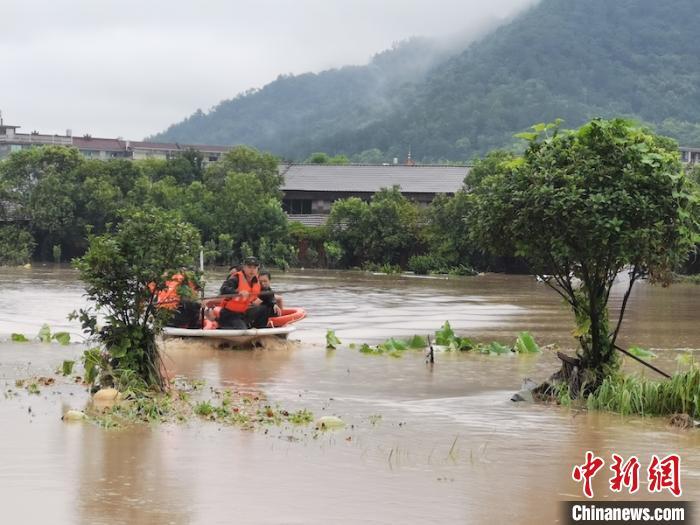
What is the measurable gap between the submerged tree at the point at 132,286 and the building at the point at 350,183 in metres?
48.5

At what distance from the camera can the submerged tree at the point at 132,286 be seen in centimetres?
1289

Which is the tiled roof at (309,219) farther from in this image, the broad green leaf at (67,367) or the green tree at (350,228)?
the broad green leaf at (67,367)

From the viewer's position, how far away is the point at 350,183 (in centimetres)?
6600

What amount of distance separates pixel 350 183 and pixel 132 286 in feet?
A: 174

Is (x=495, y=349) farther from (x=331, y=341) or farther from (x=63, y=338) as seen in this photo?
(x=63, y=338)

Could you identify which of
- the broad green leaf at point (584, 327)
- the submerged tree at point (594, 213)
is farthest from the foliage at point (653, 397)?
the broad green leaf at point (584, 327)

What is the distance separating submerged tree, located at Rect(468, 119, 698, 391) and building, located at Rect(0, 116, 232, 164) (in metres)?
79.2

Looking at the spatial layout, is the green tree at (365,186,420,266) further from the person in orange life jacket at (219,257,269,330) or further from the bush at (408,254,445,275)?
the person in orange life jacket at (219,257,269,330)

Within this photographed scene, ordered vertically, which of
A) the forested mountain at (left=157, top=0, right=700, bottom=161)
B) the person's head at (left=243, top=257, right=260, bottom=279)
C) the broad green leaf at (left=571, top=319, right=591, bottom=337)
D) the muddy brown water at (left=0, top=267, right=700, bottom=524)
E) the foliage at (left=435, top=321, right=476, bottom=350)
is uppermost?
the forested mountain at (left=157, top=0, right=700, bottom=161)

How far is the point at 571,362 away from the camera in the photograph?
43.8 feet

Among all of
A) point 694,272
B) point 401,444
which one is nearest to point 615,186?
point 401,444

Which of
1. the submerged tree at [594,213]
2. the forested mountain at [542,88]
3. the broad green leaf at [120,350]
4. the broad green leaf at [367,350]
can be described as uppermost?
the forested mountain at [542,88]

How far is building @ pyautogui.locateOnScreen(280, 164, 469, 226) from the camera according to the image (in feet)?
207

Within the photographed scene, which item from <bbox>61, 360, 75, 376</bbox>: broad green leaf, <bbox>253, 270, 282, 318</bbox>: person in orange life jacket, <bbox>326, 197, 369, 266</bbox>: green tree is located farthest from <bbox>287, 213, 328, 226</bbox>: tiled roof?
<bbox>61, 360, 75, 376</bbox>: broad green leaf
